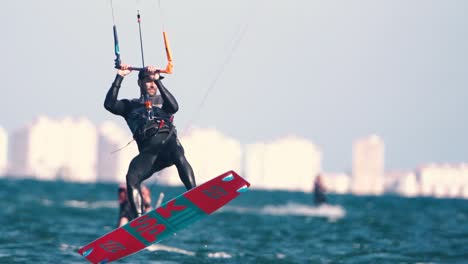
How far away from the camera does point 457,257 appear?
19.6 metres

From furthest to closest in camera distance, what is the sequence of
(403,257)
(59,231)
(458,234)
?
(458,234)
(59,231)
(403,257)

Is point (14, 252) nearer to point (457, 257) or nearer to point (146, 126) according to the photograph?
point (146, 126)

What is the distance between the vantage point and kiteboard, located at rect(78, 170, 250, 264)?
1188 centimetres

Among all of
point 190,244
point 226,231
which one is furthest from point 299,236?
point 190,244

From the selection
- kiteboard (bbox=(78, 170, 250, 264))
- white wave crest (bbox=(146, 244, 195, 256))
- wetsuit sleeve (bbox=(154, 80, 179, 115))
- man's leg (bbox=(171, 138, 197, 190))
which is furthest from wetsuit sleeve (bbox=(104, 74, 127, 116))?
white wave crest (bbox=(146, 244, 195, 256))

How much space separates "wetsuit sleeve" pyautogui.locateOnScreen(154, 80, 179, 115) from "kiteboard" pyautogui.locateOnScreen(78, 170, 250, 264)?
3.33ft

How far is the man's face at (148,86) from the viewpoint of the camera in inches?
477

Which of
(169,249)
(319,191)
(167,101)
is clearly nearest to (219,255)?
(169,249)

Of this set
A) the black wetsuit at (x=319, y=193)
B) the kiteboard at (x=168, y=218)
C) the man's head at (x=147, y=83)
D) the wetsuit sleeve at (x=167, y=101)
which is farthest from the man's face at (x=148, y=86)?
the black wetsuit at (x=319, y=193)

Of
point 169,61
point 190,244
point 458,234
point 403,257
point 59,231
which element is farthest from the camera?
point 458,234

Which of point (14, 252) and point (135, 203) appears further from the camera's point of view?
point (14, 252)

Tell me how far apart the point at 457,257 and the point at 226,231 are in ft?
27.0

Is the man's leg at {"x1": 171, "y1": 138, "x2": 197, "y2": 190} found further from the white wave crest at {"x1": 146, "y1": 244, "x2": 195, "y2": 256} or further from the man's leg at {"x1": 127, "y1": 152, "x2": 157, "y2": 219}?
the white wave crest at {"x1": 146, "y1": 244, "x2": 195, "y2": 256}

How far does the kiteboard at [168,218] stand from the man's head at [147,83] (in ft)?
4.39
